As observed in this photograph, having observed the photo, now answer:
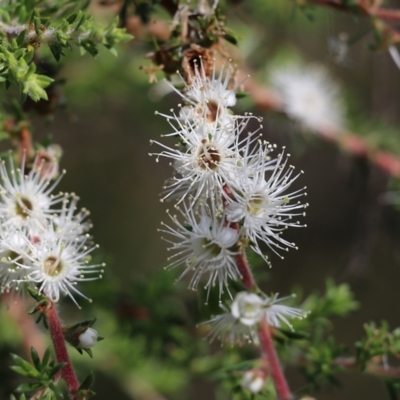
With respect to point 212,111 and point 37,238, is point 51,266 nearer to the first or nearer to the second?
point 37,238

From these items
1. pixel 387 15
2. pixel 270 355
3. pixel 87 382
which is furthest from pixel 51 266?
pixel 387 15

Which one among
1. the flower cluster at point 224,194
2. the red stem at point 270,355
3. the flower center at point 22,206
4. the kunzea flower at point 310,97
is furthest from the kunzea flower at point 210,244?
the kunzea flower at point 310,97

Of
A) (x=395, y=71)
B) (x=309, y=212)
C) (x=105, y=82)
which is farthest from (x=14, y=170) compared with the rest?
(x=309, y=212)

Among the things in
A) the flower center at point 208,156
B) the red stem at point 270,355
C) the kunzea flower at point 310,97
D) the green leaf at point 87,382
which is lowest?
the green leaf at point 87,382

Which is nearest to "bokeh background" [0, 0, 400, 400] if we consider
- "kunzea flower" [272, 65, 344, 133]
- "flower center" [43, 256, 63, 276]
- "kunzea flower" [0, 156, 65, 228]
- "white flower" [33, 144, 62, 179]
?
"kunzea flower" [272, 65, 344, 133]

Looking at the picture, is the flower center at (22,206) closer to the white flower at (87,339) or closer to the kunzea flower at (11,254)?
the kunzea flower at (11,254)

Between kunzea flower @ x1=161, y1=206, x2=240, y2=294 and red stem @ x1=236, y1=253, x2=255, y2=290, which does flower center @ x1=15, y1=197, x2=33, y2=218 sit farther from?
red stem @ x1=236, y1=253, x2=255, y2=290
